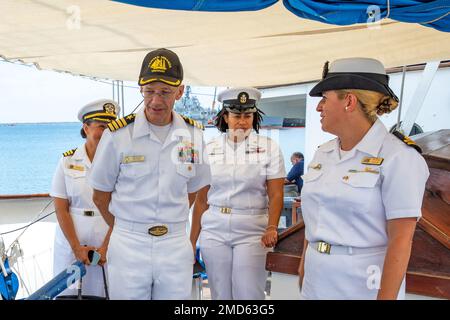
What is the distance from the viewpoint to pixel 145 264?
1.92 m

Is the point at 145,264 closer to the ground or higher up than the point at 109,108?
closer to the ground

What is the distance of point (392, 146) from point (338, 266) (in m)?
0.45

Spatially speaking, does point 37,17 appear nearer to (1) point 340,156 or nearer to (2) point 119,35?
(2) point 119,35

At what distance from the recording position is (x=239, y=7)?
94.7 inches

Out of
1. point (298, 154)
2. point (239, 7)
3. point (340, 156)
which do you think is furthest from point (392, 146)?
point (298, 154)

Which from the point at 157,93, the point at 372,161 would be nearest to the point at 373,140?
the point at 372,161

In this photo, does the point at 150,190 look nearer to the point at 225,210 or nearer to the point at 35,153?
the point at 225,210

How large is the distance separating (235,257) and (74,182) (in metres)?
1.05

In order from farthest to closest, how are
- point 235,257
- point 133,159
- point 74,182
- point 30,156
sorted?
point 30,156 → point 74,182 → point 235,257 → point 133,159

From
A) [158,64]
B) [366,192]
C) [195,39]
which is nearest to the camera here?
[366,192]

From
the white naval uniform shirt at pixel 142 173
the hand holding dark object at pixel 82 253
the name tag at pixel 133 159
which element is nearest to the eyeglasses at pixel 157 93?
the white naval uniform shirt at pixel 142 173

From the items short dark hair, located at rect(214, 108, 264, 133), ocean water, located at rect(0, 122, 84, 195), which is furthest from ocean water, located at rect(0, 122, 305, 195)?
short dark hair, located at rect(214, 108, 264, 133)

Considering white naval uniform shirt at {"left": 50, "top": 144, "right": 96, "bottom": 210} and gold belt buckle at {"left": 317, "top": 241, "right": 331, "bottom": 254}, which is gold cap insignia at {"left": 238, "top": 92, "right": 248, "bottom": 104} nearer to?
white naval uniform shirt at {"left": 50, "top": 144, "right": 96, "bottom": 210}

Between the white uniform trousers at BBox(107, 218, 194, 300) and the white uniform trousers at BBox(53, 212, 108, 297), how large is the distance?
83cm
